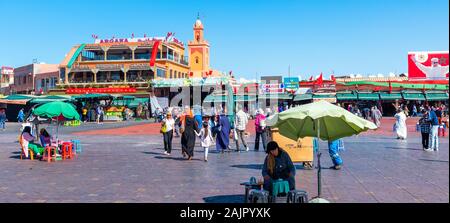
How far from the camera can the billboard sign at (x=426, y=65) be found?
59.8 metres

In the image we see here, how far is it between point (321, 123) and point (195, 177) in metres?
3.68

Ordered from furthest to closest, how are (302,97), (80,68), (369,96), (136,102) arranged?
(80,68) → (136,102) → (302,97) → (369,96)

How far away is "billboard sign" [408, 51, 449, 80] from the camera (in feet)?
196

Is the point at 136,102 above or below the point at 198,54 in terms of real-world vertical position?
below

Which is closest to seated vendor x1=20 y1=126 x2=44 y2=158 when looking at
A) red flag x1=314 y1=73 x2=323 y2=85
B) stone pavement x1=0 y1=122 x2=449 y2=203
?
stone pavement x1=0 y1=122 x2=449 y2=203

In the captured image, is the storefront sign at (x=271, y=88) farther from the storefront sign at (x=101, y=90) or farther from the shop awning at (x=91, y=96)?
the shop awning at (x=91, y=96)

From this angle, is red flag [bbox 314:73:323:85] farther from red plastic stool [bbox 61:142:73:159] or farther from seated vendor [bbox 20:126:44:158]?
seated vendor [bbox 20:126:44:158]

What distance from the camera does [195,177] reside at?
10.1 m

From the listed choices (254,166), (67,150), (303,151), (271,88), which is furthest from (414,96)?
(67,150)

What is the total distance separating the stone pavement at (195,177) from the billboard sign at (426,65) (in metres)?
48.6

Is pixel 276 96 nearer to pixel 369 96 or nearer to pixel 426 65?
pixel 369 96

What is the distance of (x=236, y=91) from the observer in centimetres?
5431

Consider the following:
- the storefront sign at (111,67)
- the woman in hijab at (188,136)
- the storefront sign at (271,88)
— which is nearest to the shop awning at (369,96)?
the storefront sign at (271,88)

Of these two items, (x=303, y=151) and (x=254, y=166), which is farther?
(x=254, y=166)
